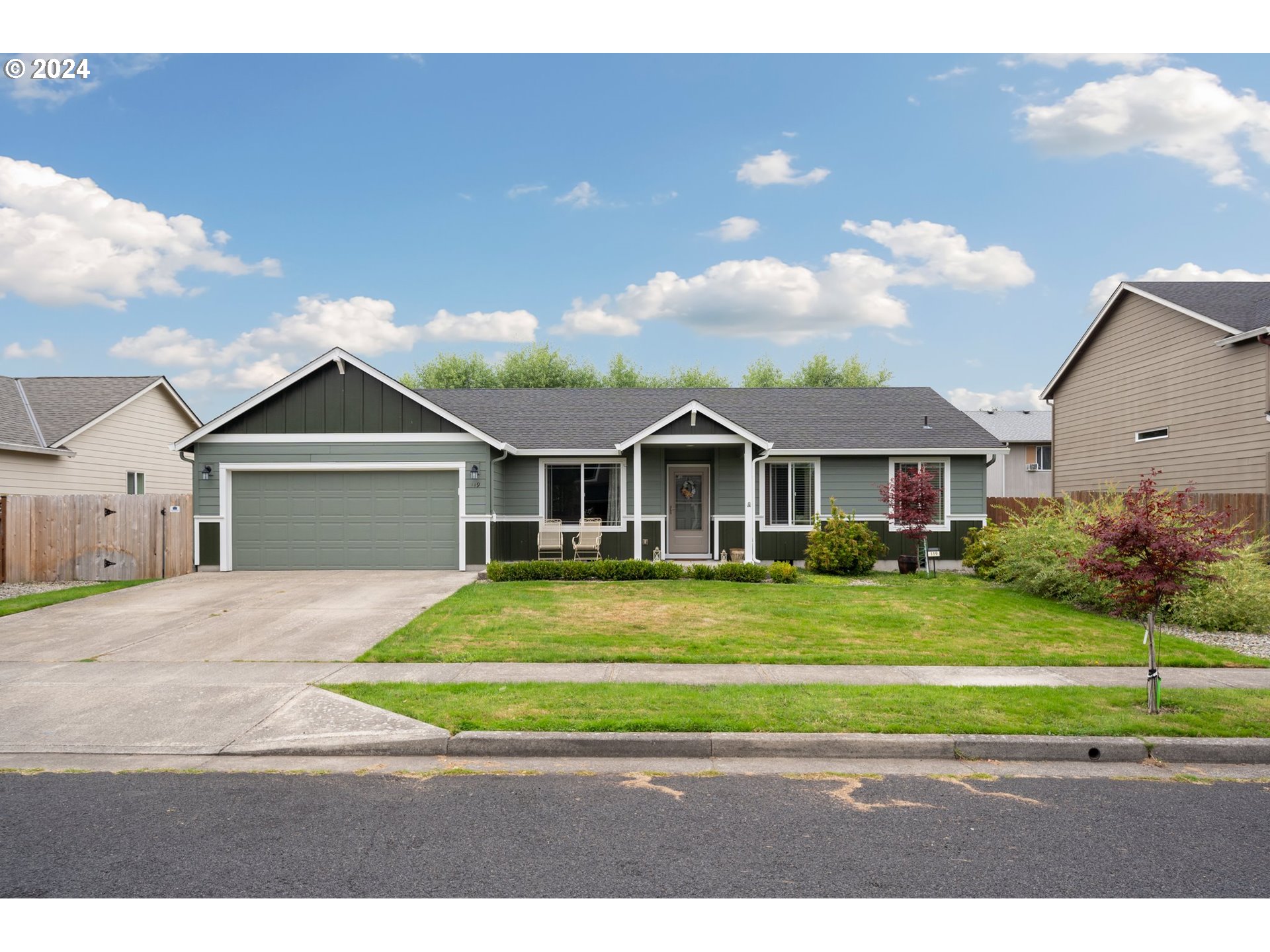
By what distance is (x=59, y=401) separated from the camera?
→ 2338 centimetres

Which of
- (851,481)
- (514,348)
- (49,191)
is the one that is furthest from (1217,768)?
(514,348)

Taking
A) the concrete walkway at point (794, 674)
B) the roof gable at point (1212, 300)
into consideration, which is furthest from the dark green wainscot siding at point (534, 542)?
the roof gable at point (1212, 300)

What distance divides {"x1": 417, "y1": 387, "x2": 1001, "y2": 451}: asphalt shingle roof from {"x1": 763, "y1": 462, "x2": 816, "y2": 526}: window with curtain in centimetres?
71

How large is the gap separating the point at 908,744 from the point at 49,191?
22040 millimetres

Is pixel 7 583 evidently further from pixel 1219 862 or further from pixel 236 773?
pixel 1219 862

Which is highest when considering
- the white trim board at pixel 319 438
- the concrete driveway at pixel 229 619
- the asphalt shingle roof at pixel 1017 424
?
the asphalt shingle roof at pixel 1017 424

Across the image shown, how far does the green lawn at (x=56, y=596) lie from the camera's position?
40.9 ft

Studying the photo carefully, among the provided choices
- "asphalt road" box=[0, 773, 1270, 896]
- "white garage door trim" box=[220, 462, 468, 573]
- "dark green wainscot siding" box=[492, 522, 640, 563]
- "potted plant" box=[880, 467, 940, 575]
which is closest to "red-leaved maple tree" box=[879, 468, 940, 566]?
"potted plant" box=[880, 467, 940, 575]

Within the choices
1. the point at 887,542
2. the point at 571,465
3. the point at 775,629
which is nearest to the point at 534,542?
the point at 571,465

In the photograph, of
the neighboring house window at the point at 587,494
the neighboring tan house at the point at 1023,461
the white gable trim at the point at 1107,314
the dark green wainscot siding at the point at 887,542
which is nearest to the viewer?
the white gable trim at the point at 1107,314

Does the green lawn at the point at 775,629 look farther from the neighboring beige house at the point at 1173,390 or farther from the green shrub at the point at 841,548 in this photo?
the neighboring beige house at the point at 1173,390

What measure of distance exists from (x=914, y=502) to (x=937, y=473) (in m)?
3.00

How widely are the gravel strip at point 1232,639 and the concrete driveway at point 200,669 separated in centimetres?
1008

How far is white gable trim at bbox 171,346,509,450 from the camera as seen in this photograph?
56.3ft
